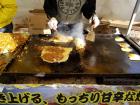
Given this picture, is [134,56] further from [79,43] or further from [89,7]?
[89,7]

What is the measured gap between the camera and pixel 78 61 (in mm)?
1622

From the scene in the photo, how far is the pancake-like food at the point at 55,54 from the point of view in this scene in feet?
5.39

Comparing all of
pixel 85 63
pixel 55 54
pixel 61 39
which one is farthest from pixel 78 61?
pixel 61 39

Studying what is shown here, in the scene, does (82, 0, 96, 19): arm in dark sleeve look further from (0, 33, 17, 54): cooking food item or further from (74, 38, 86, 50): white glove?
(0, 33, 17, 54): cooking food item

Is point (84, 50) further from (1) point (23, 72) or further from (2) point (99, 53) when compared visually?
(1) point (23, 72)

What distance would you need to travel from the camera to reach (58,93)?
4.30 ft

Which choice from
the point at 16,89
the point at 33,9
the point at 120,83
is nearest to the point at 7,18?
the point at 16,89

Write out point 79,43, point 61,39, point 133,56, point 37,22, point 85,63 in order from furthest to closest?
1. point 37,22
2. point 61,39
3. point 79,43
4. point 133,56
5. point 85,63

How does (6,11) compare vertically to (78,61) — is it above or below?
above

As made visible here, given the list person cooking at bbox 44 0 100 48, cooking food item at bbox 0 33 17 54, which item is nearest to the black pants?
cooking food item at bbox 0 33 17 54

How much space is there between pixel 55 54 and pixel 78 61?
0.21m

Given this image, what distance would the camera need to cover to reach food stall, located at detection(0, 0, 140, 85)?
4.65 ft

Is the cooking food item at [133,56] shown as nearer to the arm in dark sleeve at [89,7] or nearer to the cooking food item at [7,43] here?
the arm in dark sleeve at [89,7]

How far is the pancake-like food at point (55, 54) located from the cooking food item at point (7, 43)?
282 millimetres
